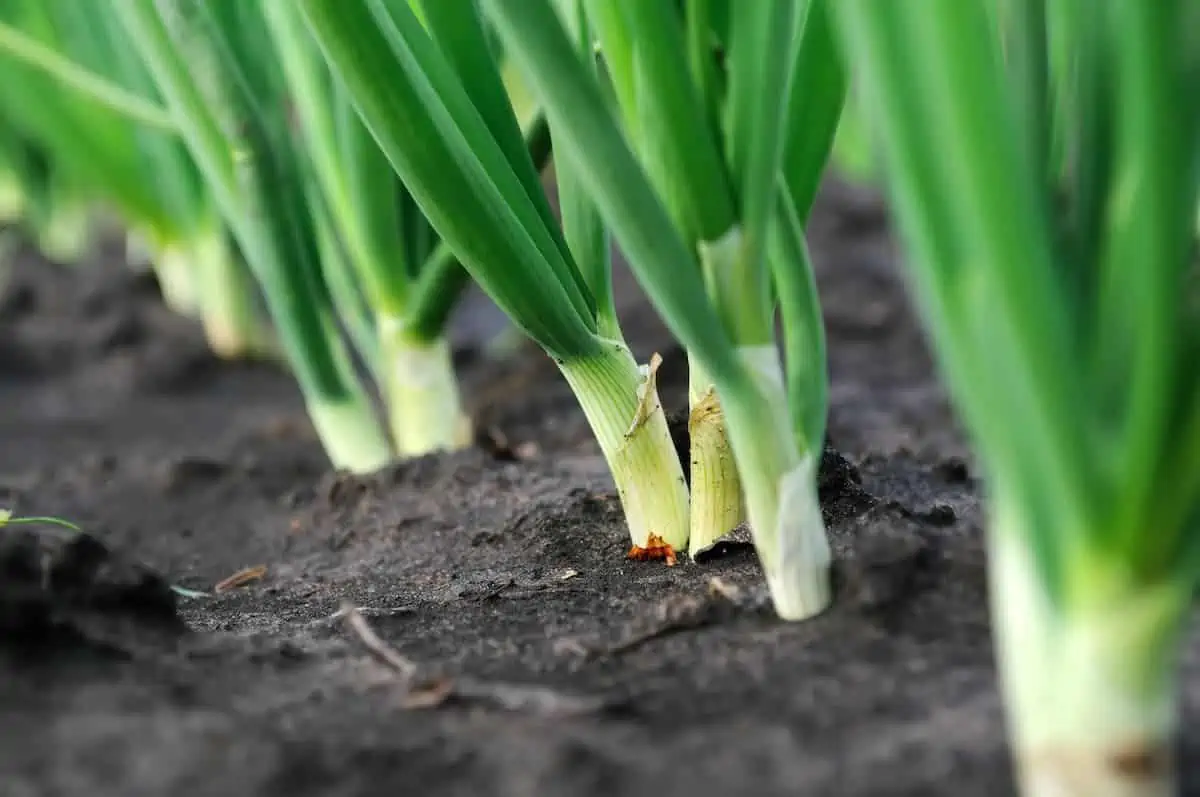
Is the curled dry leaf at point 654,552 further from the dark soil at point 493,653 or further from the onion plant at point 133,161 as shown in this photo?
the onion plant at point 133,161

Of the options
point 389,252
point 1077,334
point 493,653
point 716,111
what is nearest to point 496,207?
point 716,111

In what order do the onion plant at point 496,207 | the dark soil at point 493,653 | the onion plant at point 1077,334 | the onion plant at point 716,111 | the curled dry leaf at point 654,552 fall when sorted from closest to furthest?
1. the onion plant at point 1077,334
2. the dark soil at point 493,653
3. the onion plant at point 716,111
4. the onion plant at point 496,207
5. the curled dry leaf at point 654,552

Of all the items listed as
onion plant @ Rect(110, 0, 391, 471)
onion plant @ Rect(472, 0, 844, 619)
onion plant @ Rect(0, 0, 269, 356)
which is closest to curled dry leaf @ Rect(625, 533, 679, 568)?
onion plant @ Rect(472, 0, 844, 619)

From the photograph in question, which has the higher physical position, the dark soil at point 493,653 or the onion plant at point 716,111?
the onion plant at point 716,111

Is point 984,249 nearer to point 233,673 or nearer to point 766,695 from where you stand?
point 766,695

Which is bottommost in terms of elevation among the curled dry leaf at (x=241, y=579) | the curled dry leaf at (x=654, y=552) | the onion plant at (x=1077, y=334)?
the curled dry leaf at (x=241, y=579)

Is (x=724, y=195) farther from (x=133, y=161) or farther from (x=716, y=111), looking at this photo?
(x=133, y=161)

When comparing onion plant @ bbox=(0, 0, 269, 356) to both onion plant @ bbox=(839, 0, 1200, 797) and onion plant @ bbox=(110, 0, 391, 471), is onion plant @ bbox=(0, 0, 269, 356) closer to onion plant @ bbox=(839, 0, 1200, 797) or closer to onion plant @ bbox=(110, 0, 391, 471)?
onion plant @ bbox=(110, 0, 391, 471)


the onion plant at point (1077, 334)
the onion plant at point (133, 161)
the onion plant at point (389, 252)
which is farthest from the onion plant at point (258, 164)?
the onion plant at point (1077, 334)
